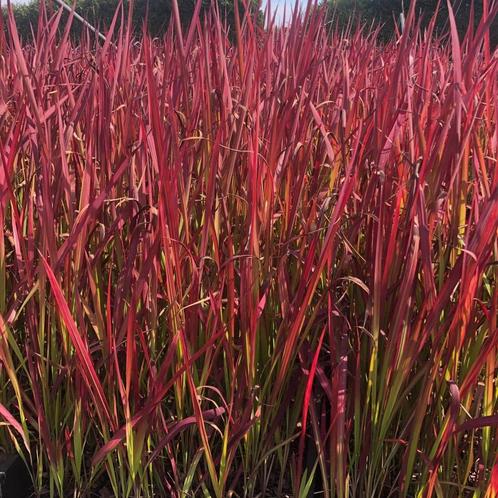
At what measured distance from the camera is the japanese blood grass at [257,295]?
29.5 inches

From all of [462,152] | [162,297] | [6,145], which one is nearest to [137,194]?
[162,297]

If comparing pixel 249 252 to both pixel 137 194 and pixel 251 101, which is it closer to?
pixel 137 194

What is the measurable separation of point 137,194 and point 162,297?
16 centimetres

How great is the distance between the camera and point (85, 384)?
821 mm

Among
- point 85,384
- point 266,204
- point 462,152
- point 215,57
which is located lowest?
point 85,384

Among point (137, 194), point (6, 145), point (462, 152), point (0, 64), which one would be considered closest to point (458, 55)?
point (462, 152)

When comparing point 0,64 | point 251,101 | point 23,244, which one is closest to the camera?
point 23,244

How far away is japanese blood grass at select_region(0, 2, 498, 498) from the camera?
75 centimetres

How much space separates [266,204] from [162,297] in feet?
0.71

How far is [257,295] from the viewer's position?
82 centimetres

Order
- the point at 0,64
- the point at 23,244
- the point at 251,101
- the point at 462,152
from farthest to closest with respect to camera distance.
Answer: the point at 0,64 < the point at 251,101 < the point at 23,244 < the point at 462,152

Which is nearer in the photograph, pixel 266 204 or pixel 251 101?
pixel 266 204

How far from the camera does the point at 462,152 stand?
73 centimetres

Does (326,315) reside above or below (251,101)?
below
